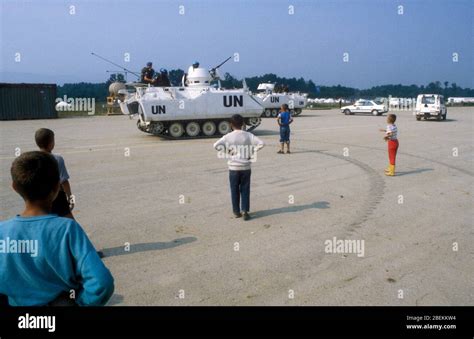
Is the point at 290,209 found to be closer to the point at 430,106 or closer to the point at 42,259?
the point at 42,259

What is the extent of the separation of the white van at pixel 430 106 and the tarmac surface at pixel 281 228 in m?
19.0

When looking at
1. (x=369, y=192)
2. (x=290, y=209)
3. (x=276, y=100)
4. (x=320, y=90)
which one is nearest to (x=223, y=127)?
(x=369, y=192)

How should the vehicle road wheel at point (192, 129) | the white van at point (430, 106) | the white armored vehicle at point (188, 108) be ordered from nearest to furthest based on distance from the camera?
the white armored vehicle at point (188, 108)
the vehicle road wheel at point (192, 129)
the white van at point (430, 106)

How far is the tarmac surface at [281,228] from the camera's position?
4449mm

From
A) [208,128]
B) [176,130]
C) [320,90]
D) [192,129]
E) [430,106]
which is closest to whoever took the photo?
[176,130]

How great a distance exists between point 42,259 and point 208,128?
17752mm

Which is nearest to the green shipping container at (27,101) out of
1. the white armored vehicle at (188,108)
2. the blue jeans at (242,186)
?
the white armored vehicle at (188,108)

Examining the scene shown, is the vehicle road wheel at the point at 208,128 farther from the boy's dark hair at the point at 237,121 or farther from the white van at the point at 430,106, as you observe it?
the white van at the point at 430,106

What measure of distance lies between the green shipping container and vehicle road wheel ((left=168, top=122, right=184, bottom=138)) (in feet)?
62.4

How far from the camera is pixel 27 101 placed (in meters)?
32.5

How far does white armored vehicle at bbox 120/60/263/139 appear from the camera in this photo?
1841 centimetres

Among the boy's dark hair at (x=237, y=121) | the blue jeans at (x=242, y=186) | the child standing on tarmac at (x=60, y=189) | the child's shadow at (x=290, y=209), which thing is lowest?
the child's shadow at (x=290, y=209)

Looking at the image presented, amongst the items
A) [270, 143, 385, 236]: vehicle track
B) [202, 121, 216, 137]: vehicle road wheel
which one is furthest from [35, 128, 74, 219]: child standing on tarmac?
[202, 121, 216, 137]: vehicle road wheel
